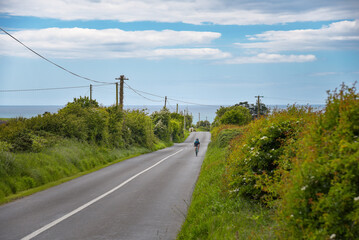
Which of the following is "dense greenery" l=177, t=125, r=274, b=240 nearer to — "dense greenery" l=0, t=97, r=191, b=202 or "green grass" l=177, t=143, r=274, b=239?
"green grass" l=177, t=143, r=274, b=239

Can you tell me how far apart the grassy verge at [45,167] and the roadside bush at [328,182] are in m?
10.00

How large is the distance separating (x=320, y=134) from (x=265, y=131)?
148 inches

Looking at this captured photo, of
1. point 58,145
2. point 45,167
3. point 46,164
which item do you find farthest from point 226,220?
point 58,145

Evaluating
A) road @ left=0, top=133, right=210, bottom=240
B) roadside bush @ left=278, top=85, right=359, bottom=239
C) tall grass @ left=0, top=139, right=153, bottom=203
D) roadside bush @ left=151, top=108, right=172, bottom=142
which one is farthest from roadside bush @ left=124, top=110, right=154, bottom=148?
roadside bush @ left=278, top=85, right=359, bottom=239

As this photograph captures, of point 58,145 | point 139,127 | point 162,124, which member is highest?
point 162,124

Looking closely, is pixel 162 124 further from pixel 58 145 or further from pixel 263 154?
pixel 263 154

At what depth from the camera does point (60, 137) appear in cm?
2241

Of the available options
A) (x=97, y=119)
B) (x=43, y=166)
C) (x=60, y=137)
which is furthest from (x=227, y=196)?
(x=97, y=119)

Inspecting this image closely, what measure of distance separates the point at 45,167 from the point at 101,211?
7396mm

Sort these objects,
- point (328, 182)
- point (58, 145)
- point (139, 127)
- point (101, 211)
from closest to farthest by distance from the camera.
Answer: point (328, 182), point (101, 211), point (58, 145), point (139, 127)

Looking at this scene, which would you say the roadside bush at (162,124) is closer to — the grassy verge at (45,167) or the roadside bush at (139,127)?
the roadside bush at (139,127)

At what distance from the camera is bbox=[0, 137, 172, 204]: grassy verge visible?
13.8 meters

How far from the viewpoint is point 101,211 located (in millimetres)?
10539

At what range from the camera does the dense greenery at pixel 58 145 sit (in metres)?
14.9
